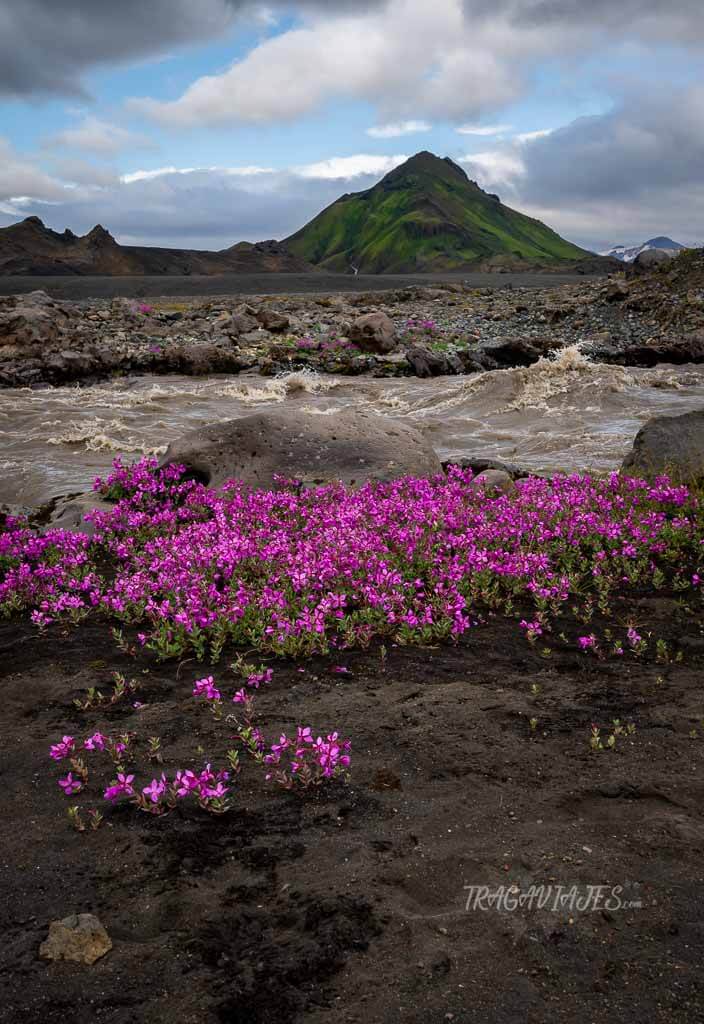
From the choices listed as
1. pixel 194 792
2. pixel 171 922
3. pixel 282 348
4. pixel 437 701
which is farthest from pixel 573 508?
pixel 282 348

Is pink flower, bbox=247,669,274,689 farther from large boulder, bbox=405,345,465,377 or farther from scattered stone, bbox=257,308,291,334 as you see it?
scattered stone, bbox=257,308,291,334

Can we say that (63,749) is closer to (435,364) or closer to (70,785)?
(70,785)

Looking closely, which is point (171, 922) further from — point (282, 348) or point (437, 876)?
point (282, 348)

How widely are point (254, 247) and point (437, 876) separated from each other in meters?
189

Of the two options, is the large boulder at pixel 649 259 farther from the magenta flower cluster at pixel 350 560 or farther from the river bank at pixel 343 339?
the magenta flower cluster at pixel 350 560

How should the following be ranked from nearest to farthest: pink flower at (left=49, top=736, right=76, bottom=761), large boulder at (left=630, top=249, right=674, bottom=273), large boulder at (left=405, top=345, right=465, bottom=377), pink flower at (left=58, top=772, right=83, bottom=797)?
pink flower at (left=58, top=772, right=83, bottom=797) → pink flower at (left=49, top=736, right=76, bottom=761) → large boulder at (left=405, top=345, right=465, bottom=377) → large boulder at (left=630, top=249, right=674, bottom=273)

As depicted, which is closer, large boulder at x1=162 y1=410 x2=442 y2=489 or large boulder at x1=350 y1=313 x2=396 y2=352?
large boulder at x1=162 y1=410 x2=442 y2=489

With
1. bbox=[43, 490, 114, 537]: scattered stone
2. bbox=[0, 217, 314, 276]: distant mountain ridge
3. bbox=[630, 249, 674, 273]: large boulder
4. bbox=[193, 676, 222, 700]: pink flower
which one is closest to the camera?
bbox=[193, 676, 222, 700]: pink flower

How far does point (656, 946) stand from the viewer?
3238 mm

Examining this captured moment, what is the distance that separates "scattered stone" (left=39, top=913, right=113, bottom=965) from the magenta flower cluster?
3191 millimetres

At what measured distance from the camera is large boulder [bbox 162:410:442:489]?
11.9 m

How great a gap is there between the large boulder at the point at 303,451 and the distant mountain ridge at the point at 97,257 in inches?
5249

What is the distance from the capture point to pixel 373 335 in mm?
32531

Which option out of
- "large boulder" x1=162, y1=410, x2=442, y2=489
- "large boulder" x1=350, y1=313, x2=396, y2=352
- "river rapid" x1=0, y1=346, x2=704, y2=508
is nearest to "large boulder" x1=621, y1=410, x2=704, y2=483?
"river rapid" x1=0, y1=346, x2=704, y2=508
